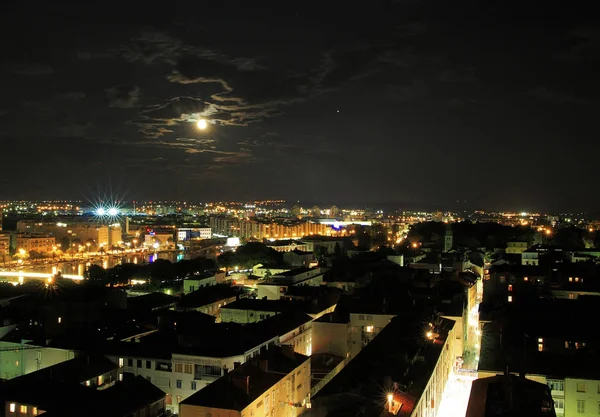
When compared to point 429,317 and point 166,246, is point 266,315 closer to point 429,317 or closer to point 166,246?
point 429,317

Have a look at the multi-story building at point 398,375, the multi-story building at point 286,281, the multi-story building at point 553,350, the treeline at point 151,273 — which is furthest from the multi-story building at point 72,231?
the multi-story building at point 553,350

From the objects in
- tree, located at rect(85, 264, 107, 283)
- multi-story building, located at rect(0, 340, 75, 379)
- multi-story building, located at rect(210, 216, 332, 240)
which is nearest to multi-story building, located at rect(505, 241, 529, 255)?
tree, located at rect(85, 264, 107, 283)

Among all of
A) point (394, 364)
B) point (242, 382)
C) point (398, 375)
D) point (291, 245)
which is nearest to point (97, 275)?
point (291, 245)

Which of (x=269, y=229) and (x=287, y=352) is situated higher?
(x=269, y=229)

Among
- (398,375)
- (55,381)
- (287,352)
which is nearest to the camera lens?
(398,375)

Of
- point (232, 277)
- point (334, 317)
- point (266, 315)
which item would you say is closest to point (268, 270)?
point (232, 277)

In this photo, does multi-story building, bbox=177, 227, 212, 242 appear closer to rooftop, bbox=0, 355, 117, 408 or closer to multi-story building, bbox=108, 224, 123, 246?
multi-story building, bbox=108, 224, 123, 246

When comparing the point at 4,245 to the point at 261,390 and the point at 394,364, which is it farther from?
the point at 394,364
